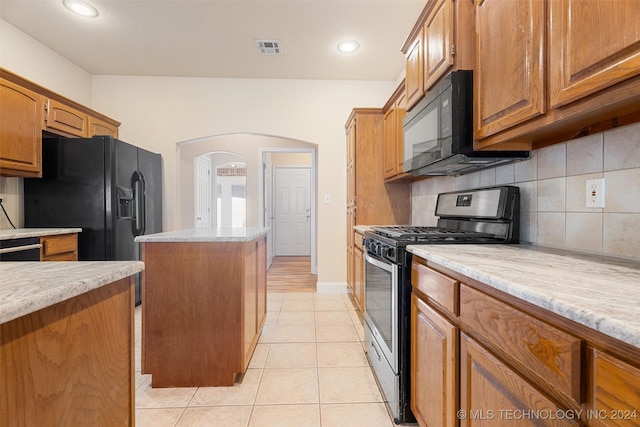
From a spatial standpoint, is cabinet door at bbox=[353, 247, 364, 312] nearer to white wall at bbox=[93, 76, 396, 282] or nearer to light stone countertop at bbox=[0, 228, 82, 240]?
white wall at bbox=[93, 76, 396, 282]

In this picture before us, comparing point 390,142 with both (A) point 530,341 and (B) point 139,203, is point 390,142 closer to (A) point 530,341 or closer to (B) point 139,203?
(A) point 530,341

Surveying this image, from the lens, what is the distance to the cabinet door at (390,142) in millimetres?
2797

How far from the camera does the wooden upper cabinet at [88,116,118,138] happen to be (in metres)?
3.16

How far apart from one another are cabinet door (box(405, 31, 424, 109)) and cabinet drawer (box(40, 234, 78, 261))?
116 inches

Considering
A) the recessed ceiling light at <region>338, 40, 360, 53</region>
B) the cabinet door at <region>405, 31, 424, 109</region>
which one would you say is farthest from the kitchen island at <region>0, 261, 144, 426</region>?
the recessed ceiling light at <region>338, 40, 360, 53</region>

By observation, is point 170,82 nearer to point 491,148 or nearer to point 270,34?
point 270,34

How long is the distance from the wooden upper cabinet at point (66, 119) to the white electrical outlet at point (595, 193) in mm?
3830

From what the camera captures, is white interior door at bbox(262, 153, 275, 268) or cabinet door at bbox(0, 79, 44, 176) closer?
cabinet door at bbox(0, 79, 44, 176)

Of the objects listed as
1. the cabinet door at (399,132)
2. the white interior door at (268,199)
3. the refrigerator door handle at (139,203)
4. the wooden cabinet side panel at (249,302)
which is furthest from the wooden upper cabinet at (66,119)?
the cabinet door at (399,132)

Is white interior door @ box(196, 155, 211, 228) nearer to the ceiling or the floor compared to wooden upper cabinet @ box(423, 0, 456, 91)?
nearer to the floor

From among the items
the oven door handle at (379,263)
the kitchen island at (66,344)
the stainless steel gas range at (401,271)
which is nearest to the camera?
the kitchen island at (66,344)

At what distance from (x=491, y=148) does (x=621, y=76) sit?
660mm

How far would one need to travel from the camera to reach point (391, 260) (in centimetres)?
152

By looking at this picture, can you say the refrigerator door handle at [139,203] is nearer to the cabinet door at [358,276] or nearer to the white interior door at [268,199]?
the white interior door at [268,199]
